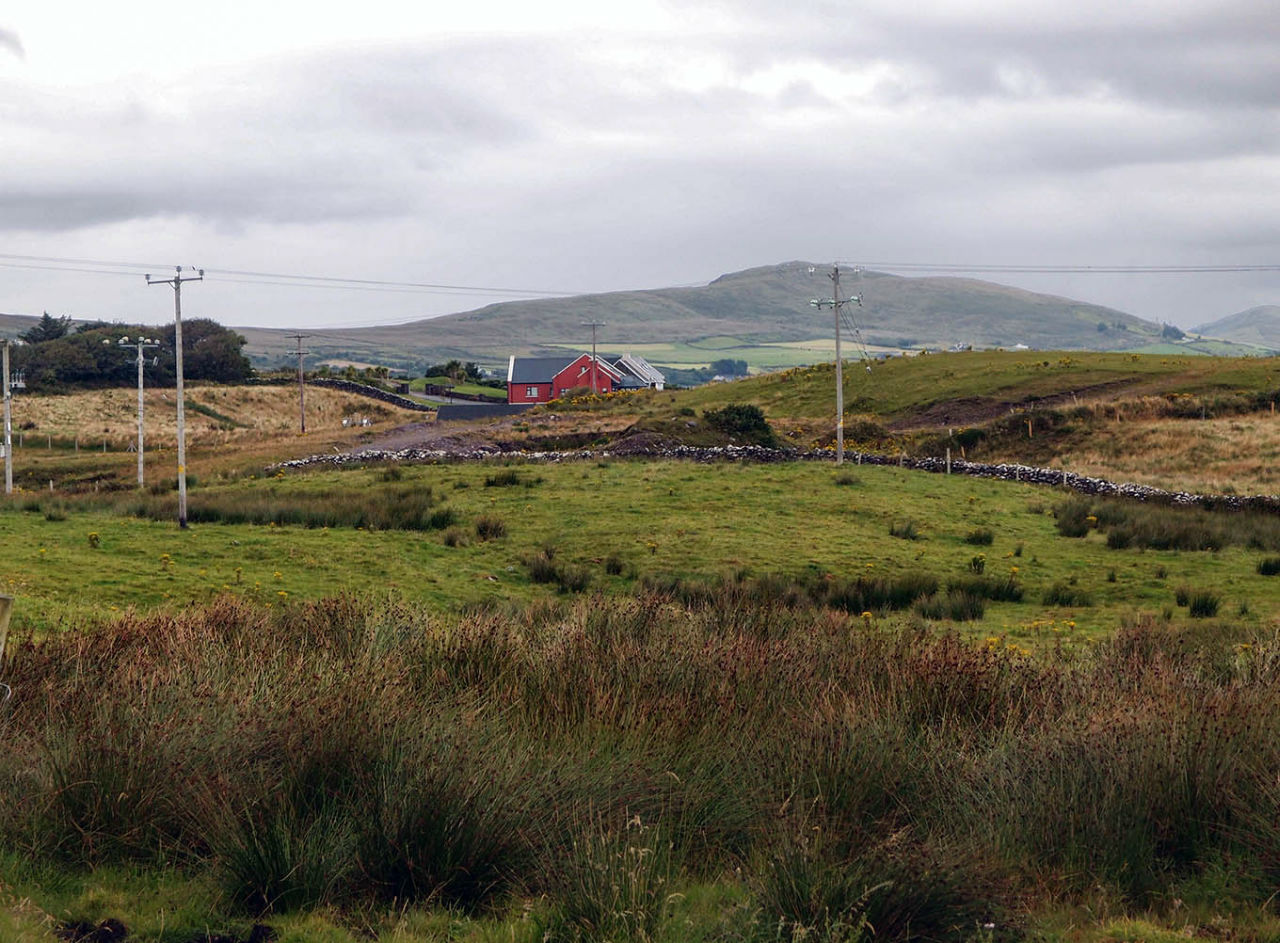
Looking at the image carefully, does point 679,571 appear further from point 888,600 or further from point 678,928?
point 678,928

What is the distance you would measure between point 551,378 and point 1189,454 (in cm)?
7474

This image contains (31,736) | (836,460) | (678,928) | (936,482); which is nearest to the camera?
(678,928)

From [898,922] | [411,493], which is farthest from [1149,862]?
[411,493]

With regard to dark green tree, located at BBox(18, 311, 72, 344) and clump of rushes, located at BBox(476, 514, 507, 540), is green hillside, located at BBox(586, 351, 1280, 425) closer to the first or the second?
clump of rushes, located at BBox(476, 514, 507, 540)

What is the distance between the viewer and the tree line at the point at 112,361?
10100 centimetres

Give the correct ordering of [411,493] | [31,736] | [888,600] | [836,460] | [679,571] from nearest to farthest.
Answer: [31,736] → [888,600] → [679,571] → [411,493] → [836,460]

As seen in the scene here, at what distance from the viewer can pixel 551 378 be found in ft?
387

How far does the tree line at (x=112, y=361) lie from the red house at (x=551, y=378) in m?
26.1

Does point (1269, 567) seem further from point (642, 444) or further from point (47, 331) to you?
point (47, 331)

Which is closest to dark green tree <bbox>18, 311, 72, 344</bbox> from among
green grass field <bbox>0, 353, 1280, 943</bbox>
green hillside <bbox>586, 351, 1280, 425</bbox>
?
green hillside <bbox>586, 351, 1280, 425</bbox>

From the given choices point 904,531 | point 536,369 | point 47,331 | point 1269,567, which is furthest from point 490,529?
point 47,331

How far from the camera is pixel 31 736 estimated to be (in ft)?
Answer: 29.1

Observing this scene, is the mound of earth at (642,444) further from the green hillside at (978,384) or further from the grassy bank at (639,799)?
the grassy bank at (639,799)

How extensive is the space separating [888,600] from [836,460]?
73.8 ft
